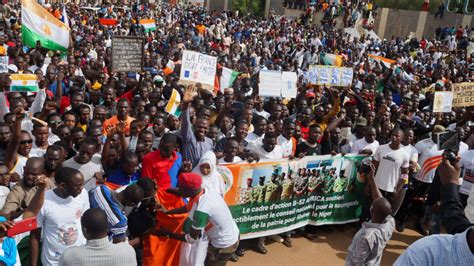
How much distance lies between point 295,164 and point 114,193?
2.52 metres

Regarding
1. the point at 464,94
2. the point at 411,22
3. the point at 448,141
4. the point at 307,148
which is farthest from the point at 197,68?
the point at 411,22

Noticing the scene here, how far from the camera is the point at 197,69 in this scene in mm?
7395

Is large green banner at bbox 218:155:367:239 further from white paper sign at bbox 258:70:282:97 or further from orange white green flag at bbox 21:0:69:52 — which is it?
orange white green flag at bbox 21:0:69:52

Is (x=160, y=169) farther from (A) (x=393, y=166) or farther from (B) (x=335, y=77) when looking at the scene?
(B) (x=335, y=77)

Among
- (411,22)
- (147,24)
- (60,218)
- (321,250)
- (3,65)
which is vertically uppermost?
(411,22)

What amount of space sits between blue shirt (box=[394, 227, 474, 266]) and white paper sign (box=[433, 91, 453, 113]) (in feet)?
20.9

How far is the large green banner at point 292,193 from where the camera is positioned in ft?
17.0

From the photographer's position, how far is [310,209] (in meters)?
5.86

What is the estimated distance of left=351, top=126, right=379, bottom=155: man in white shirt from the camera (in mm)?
6057

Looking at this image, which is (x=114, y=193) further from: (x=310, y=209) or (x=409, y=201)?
(x=409, y=201)

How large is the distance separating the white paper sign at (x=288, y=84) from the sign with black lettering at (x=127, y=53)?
8.07 feet

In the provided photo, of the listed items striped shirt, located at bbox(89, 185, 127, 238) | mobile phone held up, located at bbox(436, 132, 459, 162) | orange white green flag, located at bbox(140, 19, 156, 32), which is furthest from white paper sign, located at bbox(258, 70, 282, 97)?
orange white green flag, located at bbox(140, 19, 156, 32)

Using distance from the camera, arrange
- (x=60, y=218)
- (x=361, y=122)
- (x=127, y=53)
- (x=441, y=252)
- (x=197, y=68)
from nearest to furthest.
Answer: (x=441, y=252) → (x=60, y=218) → (x=361, y=122) → (x=197, y=68) → (x=127, y=53)

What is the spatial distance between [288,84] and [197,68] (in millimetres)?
1723
